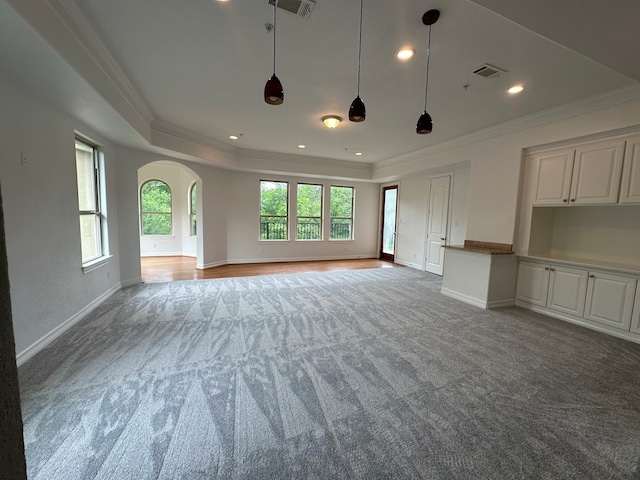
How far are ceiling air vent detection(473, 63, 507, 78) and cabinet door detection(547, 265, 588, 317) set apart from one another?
8.66ft

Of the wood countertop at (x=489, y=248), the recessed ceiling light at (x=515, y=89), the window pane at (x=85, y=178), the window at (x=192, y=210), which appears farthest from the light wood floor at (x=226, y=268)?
the recessed ceiling light at (x=515, y=89)

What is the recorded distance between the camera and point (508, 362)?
100 inches

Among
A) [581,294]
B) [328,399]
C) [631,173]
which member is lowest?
[328,399]

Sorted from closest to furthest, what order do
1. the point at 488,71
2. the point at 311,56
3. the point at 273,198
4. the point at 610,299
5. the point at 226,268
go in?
the point at 311,56 < the point at 488,71 < the point at 610,299 < the point at 226,268 < the point at 273,198

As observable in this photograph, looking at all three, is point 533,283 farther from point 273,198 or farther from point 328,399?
point 273,198

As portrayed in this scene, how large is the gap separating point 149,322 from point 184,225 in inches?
216

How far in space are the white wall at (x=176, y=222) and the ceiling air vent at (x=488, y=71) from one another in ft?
23.9

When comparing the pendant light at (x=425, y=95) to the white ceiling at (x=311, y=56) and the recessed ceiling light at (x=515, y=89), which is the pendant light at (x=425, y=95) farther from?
the recessed ceiling light at (x=515, y=89)

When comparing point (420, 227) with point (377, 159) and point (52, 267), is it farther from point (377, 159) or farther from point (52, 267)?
point (52, 267)

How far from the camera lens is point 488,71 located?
2.73 meters

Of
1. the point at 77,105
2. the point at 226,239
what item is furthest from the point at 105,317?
the point at 226,239

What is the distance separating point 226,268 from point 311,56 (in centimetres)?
505

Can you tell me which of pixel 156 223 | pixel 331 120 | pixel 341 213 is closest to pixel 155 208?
pixel 156 223

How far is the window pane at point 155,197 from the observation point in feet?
25.6
